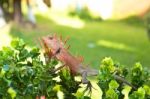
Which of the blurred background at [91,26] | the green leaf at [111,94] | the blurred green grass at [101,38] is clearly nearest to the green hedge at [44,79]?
the green leaf at [111,94]

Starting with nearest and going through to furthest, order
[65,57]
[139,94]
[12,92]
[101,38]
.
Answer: [12,92] < [139,94] < [65,57] < [101,38]

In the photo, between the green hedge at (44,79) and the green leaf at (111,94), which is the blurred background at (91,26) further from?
the green leaf at (111,94)

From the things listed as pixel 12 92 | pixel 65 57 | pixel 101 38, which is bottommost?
pixel 12 92

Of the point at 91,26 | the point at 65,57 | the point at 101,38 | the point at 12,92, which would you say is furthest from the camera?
the point at 91,26

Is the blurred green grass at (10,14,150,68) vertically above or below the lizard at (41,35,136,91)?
above

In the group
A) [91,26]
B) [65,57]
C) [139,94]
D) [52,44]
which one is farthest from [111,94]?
[91,26]

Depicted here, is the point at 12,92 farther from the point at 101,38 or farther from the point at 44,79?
the point at 101,38

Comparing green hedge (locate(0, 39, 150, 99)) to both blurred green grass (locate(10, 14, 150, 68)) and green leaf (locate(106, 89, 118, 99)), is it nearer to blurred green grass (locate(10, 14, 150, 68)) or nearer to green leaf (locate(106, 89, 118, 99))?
green leaf (locate(106, 89, 118, 99))

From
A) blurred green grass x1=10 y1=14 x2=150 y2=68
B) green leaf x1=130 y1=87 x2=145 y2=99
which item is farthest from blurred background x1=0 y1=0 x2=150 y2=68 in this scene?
green leaf x1=130 y1=87 x2=145 y2=99
